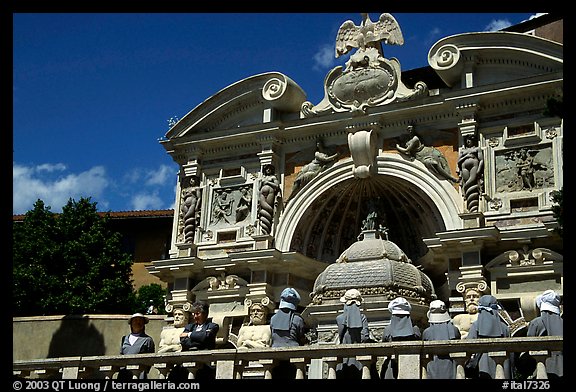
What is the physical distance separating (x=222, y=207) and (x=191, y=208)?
0.88 m

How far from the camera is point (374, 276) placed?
16234mm

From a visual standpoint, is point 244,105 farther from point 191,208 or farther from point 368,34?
point 368,34

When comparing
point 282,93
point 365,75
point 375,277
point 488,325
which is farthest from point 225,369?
point 282,93

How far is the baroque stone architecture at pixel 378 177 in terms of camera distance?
64.1ft

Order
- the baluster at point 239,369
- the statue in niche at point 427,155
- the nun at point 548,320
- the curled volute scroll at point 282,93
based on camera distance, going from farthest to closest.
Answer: the curled volute scroll at point 282,93 → the statue in niche at point 427,155 → the baluster at point 239,369 → the nun at point 548,320

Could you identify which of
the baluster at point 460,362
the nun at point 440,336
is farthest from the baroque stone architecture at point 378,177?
the baluster at point 460,362

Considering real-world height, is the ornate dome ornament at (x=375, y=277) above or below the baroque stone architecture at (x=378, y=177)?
below

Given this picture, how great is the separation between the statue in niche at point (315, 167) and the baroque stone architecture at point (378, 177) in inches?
1.6

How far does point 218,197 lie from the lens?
944 inches

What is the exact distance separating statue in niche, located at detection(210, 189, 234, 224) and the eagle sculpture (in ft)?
16.6

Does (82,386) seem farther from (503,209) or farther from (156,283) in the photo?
(156,283)

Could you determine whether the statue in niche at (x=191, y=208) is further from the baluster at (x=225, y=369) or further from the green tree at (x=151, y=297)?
the baluster at (x=225, y=369)

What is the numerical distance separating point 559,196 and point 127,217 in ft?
69.6
